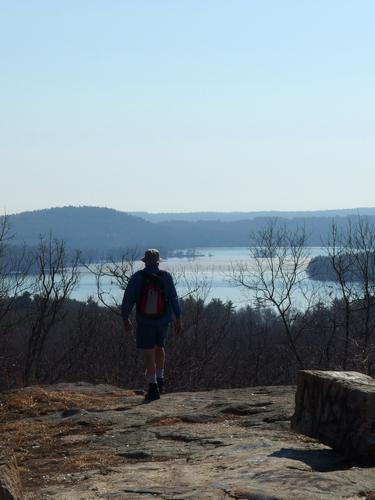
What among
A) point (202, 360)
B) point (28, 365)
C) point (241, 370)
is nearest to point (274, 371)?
point (241, 370)

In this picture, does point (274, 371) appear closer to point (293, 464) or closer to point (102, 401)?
point (102, 401)

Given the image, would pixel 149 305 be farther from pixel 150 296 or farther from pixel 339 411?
pixel 339 411

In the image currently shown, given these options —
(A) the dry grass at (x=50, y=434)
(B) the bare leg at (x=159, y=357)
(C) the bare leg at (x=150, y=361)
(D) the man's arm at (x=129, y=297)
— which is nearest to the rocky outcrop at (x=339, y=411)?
(A) the dry grass at (x=50, y=434)

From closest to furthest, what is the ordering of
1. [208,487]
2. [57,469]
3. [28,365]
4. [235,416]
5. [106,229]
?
[208,487] < [57,469] < [235,416] < [28,365] < [106,229]

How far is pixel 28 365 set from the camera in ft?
70.0

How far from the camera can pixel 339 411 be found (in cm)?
627

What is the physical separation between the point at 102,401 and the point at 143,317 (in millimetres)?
1203

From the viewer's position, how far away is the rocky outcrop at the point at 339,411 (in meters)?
5.99

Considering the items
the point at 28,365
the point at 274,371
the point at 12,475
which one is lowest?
the point at 274,371

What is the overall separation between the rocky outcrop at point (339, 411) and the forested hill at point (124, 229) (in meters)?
137

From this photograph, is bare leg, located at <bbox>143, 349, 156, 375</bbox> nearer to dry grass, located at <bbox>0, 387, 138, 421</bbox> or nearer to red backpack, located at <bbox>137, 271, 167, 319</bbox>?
Result: red backpack, located at <bbox>137, 271, 167, 319</bbox>

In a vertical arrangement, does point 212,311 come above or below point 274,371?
above

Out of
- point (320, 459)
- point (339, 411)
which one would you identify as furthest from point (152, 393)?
point (320, 459)

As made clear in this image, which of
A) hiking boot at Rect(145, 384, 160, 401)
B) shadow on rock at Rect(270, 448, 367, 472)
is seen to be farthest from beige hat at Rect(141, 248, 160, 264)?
shadow on rock at Rect(270, 448, 367, 472)
